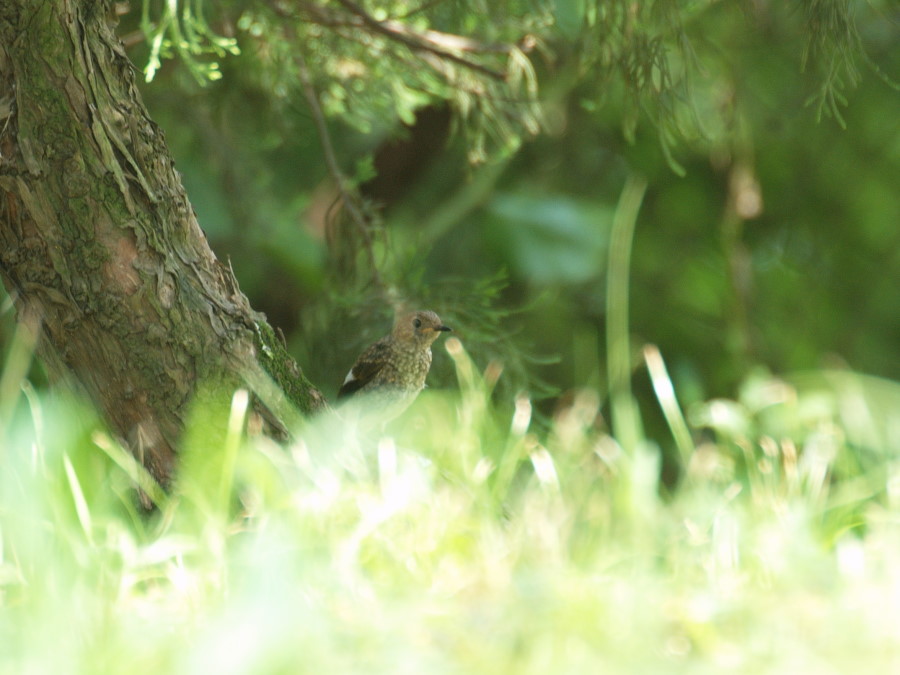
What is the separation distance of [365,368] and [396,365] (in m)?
0.12

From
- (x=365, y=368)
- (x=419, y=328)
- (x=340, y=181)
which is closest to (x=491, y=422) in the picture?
(x=419, y=328)

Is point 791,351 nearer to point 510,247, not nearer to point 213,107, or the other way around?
point 510,247

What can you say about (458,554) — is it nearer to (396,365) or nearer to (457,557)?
(457,557)

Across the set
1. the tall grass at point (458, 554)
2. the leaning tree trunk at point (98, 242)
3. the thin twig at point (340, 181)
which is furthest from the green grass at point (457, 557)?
the thin twig at point (340, 181)

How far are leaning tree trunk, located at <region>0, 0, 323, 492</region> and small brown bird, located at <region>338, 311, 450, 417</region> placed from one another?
110 centimetres

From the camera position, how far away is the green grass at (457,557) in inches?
48.2

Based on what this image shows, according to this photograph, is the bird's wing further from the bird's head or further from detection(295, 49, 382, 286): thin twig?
detection(295, 49, 382, 286): thin twig

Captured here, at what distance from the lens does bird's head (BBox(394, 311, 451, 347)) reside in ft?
10.5

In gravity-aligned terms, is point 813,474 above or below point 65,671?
below

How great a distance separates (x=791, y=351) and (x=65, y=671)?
5.38 meters

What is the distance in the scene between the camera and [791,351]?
592 centimetres

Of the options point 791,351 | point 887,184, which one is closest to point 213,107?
point 791,351

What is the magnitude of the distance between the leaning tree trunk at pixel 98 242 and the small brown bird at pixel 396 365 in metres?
1.10

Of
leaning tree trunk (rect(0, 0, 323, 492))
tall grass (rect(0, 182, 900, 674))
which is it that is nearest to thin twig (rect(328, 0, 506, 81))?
leaning tree trunk (rect(0, 0, 323, 492))
